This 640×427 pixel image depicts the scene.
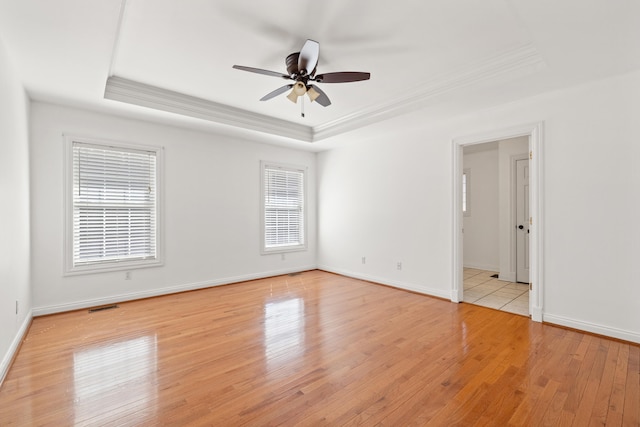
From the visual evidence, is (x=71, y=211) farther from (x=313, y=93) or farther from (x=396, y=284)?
(x=396, y=284)

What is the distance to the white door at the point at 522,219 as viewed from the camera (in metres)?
5.18

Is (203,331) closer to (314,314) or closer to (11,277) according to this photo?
(314,314)

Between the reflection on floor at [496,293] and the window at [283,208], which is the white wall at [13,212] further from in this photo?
the reflection on floor at [496,293]

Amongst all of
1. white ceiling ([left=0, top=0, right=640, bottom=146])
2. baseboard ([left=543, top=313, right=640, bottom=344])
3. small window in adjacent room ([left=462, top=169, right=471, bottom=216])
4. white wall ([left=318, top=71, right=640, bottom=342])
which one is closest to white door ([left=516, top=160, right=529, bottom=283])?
small window in adjacent room ([left=462, top=169, right=471, bottom=216])

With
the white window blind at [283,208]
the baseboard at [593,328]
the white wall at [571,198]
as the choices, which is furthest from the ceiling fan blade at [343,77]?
the baseboard at [593,328]

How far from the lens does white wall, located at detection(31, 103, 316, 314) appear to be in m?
3.59

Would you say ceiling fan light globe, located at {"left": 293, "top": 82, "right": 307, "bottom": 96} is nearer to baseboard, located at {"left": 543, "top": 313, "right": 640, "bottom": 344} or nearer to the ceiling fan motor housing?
the ceiling fan motor housing

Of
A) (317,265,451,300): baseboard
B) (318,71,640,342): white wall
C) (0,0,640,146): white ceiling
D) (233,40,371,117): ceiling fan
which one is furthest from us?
(317,265,451,300): baseboard

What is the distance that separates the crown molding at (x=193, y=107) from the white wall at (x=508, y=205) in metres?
3.57

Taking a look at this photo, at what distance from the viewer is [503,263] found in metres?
5.46

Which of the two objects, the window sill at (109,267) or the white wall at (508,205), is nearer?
the window sill at (109,267)

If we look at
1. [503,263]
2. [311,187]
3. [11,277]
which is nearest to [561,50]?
[503,263]

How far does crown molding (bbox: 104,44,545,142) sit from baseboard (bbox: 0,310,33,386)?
98.8 inches

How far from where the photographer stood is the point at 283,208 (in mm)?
5895
